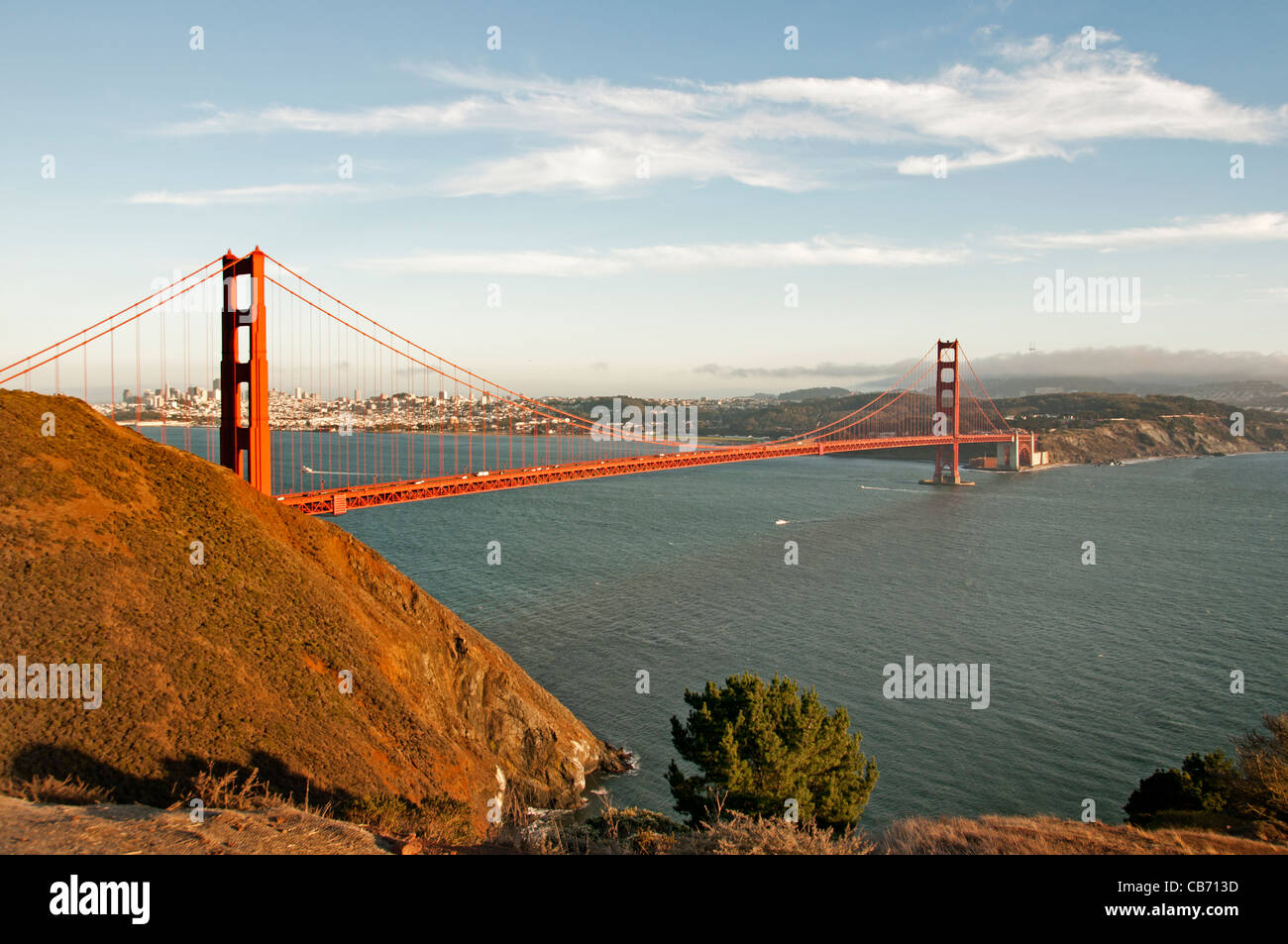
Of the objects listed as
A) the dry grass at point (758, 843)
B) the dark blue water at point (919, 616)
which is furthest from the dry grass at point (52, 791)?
the dark blue water at point (919, 616)

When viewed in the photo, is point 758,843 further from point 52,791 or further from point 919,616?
point 919,616

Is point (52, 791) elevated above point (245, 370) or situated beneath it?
situated beneath

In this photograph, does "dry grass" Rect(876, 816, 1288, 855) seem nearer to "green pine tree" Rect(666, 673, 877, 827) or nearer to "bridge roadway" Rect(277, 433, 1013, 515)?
"green pine tree" Rect(666, 673, 877, 827)

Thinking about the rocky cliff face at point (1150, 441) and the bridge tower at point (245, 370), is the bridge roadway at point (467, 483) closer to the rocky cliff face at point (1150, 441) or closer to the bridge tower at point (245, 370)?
the bridge tower at point (245, 370)

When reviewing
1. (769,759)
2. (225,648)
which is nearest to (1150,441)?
(769,759)

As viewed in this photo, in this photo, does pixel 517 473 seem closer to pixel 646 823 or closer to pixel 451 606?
pixel 451 606

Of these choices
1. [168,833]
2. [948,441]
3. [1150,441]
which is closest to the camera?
[168,833]
